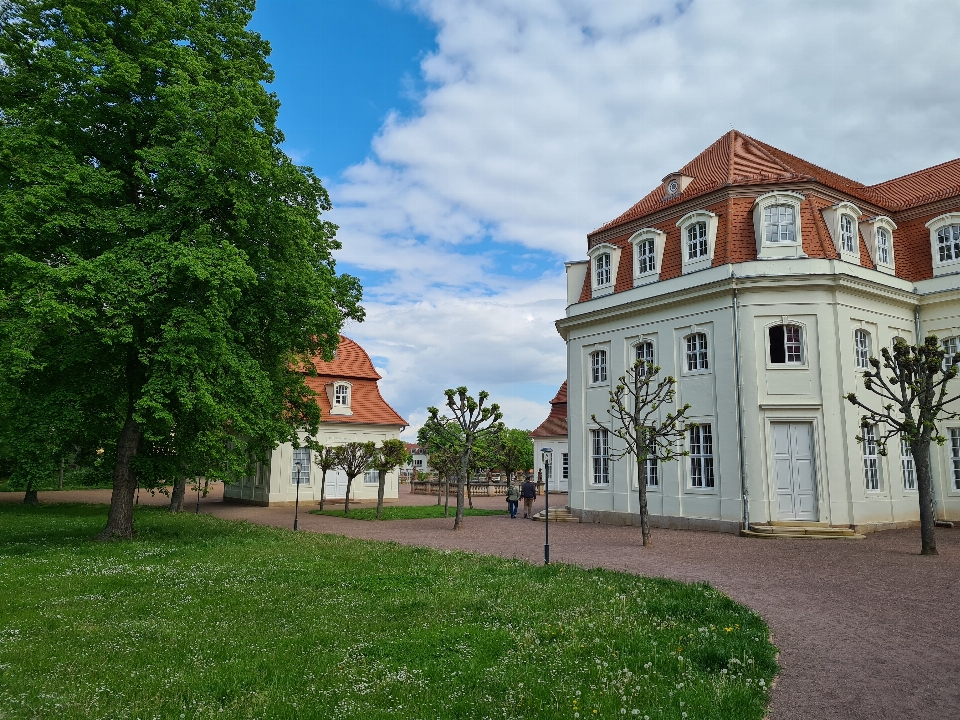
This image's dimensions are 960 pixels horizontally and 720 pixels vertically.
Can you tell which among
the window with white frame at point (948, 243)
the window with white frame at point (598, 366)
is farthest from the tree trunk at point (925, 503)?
the window with white frame at point (598, 366)

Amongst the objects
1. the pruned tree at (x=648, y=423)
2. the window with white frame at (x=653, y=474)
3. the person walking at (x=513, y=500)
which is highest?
the pruned tree at (x=648, y=423)

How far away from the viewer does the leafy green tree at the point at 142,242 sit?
14039 mm

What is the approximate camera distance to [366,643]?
747 centimetres

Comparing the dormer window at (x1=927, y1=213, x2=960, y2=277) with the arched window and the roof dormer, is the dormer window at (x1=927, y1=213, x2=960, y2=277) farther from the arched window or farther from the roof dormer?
the roof dormer

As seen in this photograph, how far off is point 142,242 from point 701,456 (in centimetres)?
1711

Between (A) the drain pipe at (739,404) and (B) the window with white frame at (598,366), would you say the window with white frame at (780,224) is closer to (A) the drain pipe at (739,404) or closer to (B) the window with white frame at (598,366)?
(A) the drain pipe at (739,404)

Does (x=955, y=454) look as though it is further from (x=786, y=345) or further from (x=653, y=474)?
(x=653, y=474)

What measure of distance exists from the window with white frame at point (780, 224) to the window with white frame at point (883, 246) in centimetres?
417

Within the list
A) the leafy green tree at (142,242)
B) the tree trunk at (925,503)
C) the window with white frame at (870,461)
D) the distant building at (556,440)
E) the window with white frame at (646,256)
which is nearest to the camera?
the leafy green tree at (142,242)

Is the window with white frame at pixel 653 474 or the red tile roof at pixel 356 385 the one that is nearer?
the window with white frame at pixel 653 474

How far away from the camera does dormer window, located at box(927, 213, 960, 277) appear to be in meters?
22.4

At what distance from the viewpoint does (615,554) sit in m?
15.7

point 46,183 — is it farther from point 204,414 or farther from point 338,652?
point 338,652

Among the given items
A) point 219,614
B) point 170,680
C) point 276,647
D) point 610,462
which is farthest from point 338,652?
point 610,462
